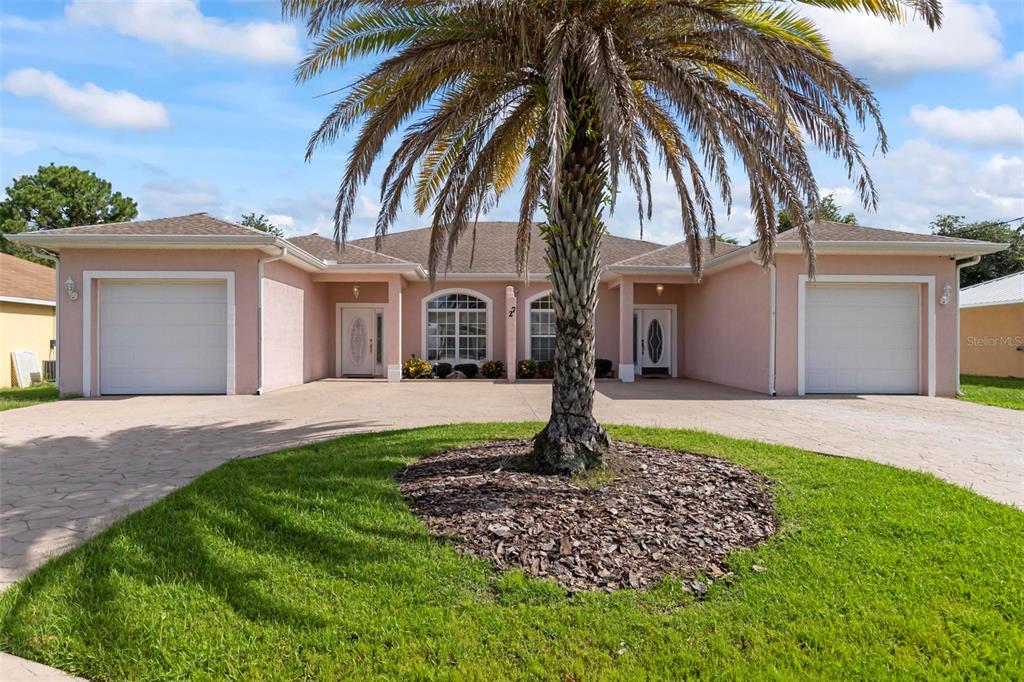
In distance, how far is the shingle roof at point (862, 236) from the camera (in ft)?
41.6

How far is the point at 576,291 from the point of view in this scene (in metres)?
5.54

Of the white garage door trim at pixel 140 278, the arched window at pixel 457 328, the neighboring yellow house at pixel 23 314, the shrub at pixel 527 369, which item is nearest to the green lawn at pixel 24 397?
the white garage door trim at pixel 140 278

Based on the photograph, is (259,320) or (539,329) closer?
(259,320)

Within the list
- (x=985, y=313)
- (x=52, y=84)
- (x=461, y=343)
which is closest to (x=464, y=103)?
(x=52, y=84)

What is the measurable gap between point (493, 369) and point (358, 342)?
472 cm

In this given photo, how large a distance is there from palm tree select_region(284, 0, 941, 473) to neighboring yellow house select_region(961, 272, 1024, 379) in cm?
1756

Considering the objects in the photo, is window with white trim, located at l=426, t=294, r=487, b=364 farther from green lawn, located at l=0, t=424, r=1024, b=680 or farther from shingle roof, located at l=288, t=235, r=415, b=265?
green lawn, located at l=0, t=424, r=1024, b=680

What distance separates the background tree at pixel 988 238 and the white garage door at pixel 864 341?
69.6ft

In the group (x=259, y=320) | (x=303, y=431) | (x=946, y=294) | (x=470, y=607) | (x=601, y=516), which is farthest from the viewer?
(x=946, y=294)

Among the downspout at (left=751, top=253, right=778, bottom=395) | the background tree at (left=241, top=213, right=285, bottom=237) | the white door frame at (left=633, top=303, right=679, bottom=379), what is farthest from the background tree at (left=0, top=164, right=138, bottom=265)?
the downspout at (left=751, top=253, right=778, bottom=395)

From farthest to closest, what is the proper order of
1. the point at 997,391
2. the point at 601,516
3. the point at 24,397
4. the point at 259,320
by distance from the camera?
the point at 997,391, the point at 259,320, the point at 24,397, the point at 601,516

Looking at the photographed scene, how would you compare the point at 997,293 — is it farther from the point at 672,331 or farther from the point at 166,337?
the point at 166,337

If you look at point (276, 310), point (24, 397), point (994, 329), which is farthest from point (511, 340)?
point (994, 329)

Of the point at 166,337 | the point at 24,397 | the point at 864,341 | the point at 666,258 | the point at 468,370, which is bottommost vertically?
the point at 24,397
